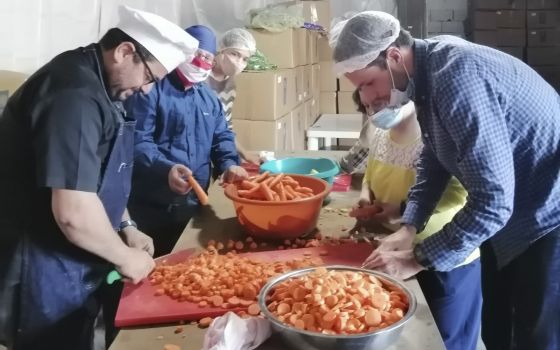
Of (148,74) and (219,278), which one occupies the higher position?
(148,74)

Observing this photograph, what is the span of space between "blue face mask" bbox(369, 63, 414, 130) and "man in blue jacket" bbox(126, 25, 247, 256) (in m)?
0.62

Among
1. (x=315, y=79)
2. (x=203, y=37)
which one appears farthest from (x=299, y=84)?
(x=203, y=37)

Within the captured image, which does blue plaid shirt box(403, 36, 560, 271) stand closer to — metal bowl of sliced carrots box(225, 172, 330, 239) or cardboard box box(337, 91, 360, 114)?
metal bowl of sliced carrots box(225, 172, 330, 239)

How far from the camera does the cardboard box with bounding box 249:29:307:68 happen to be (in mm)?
4043

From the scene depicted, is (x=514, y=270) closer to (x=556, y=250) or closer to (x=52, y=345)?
(x=556, y=250)

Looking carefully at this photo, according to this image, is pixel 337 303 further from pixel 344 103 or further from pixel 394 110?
pixel 344 103

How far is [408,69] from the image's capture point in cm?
142

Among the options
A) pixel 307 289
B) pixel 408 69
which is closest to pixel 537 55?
pixel 408 69

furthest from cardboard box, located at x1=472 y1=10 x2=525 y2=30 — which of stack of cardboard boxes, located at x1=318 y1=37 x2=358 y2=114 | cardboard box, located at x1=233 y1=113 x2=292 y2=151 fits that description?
cardboard box, located at x1=233 y1=113 x2=292 y2=151

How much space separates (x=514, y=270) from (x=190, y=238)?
935mm

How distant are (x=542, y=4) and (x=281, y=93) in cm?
299

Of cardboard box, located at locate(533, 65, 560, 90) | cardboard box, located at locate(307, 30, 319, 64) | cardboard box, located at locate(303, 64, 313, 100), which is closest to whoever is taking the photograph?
cardboard box, located at locate(303, 64, 313, 100)

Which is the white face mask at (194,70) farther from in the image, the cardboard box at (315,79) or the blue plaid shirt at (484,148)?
the cardboard box at (315,79)

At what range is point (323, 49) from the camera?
548 centimetres
